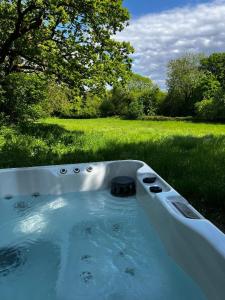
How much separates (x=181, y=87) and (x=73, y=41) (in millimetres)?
26362

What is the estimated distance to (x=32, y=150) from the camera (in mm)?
7500

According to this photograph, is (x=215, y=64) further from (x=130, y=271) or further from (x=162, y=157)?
(x=130, y=271)

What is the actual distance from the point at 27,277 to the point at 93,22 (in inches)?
376

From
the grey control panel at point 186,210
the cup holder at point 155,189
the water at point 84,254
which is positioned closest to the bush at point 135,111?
the water at point 84,254

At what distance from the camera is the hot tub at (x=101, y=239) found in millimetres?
2615

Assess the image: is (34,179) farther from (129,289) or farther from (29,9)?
(29,9)

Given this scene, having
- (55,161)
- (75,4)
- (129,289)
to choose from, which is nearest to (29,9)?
(75,4)

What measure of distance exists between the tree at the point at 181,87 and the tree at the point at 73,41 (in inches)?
994

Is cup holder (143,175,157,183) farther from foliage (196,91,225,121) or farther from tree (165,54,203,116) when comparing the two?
tree (165,54,203,116)

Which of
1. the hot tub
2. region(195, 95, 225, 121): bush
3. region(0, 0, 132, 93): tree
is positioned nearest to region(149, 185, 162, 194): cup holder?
the hot tub

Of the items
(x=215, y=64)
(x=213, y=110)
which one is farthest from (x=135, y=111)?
(x=215, y=64)

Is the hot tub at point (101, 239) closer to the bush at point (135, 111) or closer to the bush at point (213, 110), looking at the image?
the bush at point (213, 110)

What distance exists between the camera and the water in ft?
8.79

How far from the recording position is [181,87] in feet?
119
